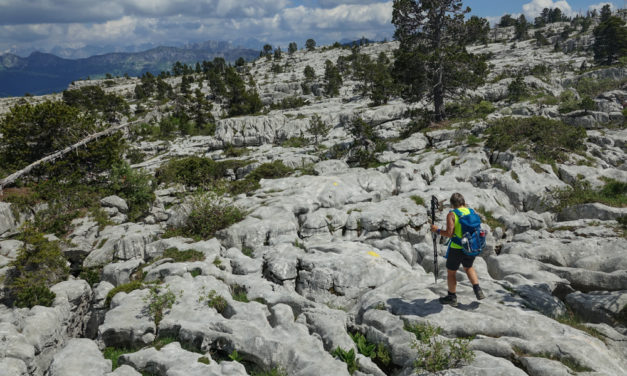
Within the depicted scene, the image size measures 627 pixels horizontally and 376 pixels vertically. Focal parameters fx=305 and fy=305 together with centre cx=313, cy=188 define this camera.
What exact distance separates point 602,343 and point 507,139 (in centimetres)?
2295

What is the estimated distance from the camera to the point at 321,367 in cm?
793

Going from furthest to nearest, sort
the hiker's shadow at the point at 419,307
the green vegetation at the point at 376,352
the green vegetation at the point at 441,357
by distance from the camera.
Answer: the hiker's shadow at the point at 419,307 → the green vegetation at the point at 376,352 → the green vegetation at the point at 441,357

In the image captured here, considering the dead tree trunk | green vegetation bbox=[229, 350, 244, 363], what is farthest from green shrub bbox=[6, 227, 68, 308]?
the dead tree trunk

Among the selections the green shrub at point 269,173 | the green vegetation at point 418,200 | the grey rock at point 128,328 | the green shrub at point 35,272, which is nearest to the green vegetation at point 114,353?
the grey rock at point 128,328

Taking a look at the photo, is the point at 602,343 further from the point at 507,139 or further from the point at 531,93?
the point at 531,93

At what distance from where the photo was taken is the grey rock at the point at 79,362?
823cm

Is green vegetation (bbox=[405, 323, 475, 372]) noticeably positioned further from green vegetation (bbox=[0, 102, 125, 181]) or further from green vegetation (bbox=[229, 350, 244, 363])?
green vegetation (bbox=[0, 102, 125, 181])

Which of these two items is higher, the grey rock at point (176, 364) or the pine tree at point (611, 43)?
the pine tree at point (611, 43)

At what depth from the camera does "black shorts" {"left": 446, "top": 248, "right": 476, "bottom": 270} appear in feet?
30.4

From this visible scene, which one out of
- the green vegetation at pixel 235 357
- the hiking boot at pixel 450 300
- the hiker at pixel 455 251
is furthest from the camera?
the hiking boot at pixel 450 300

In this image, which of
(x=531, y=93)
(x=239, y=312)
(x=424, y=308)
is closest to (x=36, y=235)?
(x=239, y=312)

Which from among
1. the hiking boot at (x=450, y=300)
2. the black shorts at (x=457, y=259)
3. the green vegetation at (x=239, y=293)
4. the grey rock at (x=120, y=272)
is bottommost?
the grey rock at (x=120, y=272)

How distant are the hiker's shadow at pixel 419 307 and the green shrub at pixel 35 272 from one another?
50.3 ft

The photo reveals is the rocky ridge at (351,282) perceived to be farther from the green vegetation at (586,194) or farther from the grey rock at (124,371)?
the green vegetation at (586,194)
